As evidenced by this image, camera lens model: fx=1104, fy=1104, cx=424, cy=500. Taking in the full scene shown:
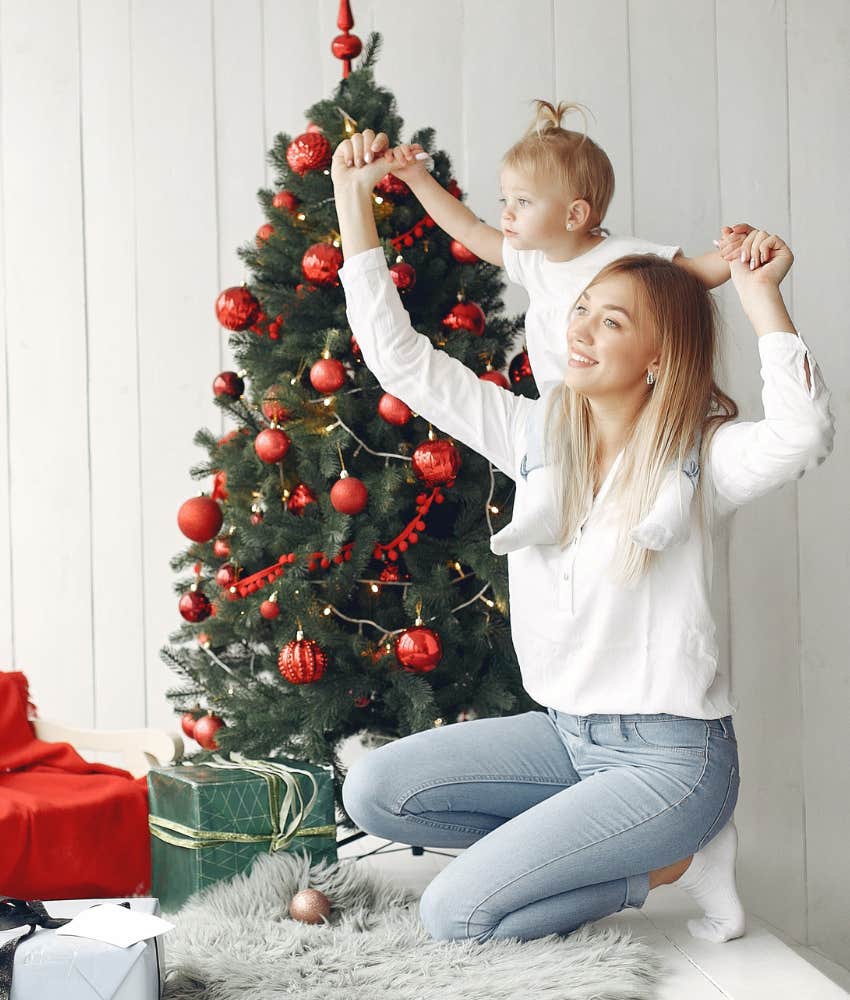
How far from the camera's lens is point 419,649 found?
1.81 metres

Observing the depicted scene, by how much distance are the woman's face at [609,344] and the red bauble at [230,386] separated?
2.41ft

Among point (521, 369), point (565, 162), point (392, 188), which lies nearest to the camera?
point (565, 162)

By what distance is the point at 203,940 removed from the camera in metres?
1.59

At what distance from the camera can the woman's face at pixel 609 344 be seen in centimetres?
162

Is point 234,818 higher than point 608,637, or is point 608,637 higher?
point 608,637

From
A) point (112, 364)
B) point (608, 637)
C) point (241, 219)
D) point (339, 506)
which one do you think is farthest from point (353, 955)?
point (241, 219)

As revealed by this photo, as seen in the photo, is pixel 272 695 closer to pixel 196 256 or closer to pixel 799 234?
pixel 196 256

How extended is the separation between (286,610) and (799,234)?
1.47m

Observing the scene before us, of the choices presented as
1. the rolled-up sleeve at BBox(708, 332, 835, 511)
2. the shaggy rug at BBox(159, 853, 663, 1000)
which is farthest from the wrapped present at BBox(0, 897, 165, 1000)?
the rolled-up sleeve at BBox(708, 332, 835, 511)

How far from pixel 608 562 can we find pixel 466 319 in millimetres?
580

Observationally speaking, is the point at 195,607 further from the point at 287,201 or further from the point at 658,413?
the point at 658,413

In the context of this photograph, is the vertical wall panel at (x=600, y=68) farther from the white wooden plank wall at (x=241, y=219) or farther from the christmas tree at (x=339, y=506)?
the christmas tree at (x=339, y=506)

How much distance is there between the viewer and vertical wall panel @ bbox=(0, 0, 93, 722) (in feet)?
8.66

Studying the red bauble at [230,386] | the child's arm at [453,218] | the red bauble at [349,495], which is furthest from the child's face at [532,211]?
the red bauble at [230,386]
